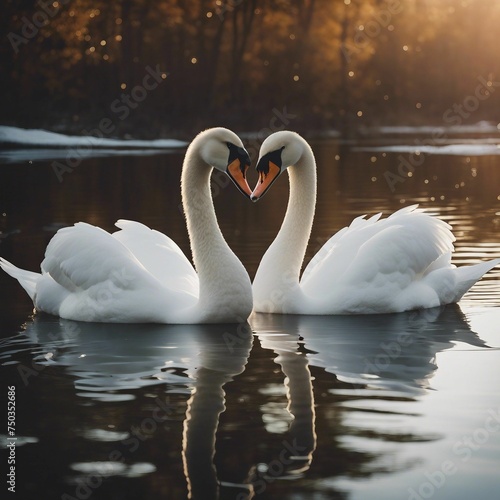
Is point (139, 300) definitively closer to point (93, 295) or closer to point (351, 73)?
point (93, 295)

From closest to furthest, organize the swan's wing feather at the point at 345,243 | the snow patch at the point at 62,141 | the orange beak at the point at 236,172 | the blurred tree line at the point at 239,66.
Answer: the orange beak at the point at 236,172 → the swan's wing feather at the point at 345,243 → the snow patch at the point at 62,141 → the blurred tree line at the point at 239,66

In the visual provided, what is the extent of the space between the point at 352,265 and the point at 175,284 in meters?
1.44

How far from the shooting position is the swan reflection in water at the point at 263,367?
6.18 meters

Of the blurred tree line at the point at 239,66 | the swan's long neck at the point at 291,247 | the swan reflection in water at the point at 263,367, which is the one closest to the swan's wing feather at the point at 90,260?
the swan reflection in water at the point at 263,367

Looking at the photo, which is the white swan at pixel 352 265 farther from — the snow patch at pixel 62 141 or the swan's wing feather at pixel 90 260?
the snow patch at pixel 62 141

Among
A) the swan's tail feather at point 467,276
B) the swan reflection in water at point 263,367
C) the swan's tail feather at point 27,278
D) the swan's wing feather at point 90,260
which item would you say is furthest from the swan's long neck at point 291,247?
the swan's tail feather at point 27,278

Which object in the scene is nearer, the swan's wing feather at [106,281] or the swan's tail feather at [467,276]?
the swan's wing feather at [106,281]

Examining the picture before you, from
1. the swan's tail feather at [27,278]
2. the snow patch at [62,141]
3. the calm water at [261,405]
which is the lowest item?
the calm water at [261,405]

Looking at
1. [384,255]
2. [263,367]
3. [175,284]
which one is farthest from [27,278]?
[263,367]

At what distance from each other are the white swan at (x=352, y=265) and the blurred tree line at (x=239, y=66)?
38.1 m

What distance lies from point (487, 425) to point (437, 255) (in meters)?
4.16

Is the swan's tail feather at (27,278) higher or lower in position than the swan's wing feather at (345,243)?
lower

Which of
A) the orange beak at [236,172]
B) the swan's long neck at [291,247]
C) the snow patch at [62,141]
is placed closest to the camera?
the orange beak at [236,172]

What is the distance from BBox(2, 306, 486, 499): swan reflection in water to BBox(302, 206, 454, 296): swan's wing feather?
31 cm
